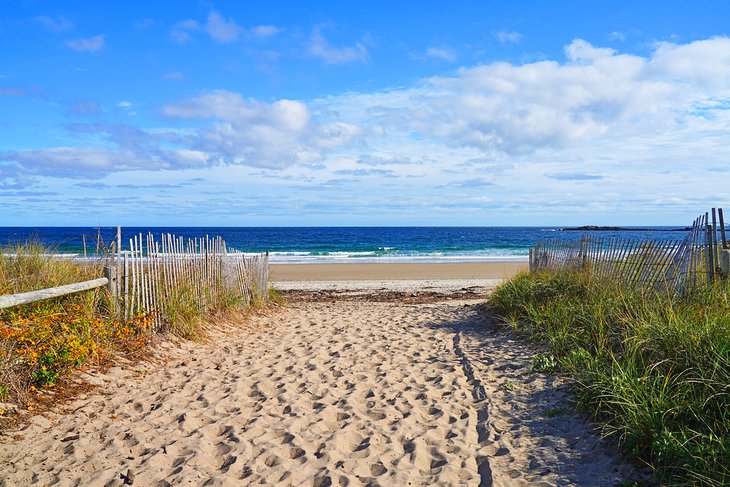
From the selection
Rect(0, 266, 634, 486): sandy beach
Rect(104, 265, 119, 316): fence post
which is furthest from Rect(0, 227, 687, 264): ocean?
Rect(0, 266, 634, 486): sandy beach

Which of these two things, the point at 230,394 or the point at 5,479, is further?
the point at 230,394

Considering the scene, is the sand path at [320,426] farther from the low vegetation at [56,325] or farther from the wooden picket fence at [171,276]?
the wooden picket fence at [171,276]

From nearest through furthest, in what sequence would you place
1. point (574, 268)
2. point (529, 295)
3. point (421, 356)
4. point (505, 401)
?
point (505, 401)
point (421, 356)
point (529, 295)
point (574, 268)

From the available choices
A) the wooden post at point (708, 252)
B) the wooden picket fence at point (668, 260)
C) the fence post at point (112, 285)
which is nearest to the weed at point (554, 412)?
the wooden picket fence at point (668, 260)

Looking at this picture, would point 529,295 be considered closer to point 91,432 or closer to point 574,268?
point 574,268

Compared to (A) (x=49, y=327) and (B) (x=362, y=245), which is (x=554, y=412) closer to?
(A) (x=49, y=327)

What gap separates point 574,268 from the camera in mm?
10086

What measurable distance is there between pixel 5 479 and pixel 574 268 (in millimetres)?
8854

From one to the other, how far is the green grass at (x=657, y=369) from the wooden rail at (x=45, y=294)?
4952mm

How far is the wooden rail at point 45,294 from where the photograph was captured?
494 cm

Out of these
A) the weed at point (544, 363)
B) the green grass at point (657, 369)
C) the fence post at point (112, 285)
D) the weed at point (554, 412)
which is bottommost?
the weed at point (554, 412)

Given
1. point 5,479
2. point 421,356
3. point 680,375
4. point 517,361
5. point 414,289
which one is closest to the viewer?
point 5,479

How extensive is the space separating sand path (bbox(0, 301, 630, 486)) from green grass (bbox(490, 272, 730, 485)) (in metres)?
0.28

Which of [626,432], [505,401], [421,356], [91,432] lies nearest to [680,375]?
[626,432]
